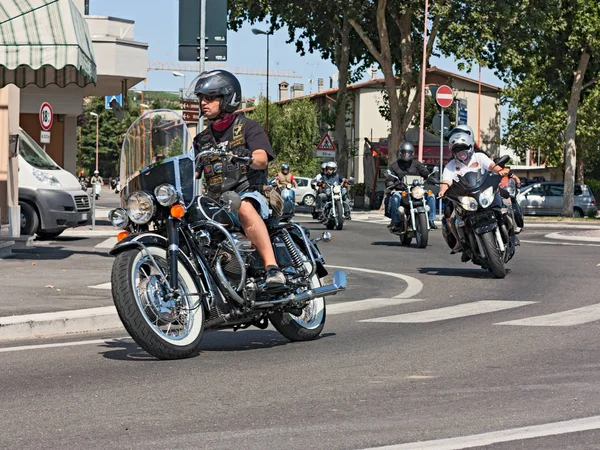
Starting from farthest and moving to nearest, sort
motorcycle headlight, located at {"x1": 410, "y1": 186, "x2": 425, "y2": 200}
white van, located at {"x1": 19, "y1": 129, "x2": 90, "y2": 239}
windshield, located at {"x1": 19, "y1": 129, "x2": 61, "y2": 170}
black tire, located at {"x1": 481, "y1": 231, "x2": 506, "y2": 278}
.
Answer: windshield, located at {"x1": 19, "y1": 129, "x2": 61, "y2": 170}, white van, located at {"x1": 19, "y1": 129, "x2": 90, "y2": 239}, motorcycle headlight, located at {"x1": 410, "y1": 186, "x2": 425, "y2": 200}, black tire, located at {"x1": 481, "y1": 231, "x2": 506, "y2": 278}

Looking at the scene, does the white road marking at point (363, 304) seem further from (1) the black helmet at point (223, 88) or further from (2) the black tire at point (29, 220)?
(2) the black tire at point (29, 220)

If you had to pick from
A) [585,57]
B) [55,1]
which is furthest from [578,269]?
[585,57]

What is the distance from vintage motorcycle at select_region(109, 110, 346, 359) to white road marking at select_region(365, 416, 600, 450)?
2579 mm

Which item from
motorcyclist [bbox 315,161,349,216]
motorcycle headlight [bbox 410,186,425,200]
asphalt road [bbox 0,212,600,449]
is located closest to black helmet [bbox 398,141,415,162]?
motorcycle headlight [bbox 410,186,425,200]

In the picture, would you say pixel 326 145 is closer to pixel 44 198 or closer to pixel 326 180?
pixel 326 180

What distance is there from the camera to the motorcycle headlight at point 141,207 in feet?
23.4

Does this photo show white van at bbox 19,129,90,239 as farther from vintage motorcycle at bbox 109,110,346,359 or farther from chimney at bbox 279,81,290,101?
chimney at bbox 279,81,290,101

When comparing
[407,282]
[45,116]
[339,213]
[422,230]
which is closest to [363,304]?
[407,282]

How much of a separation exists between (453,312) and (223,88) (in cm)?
357

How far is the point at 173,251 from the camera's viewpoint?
23.6 ft

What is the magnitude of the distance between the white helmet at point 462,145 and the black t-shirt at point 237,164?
6.62 m

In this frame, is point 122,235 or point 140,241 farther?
point 122,235

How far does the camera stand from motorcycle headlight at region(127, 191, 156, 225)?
7.14 metres

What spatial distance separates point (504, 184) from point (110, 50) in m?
17.7
